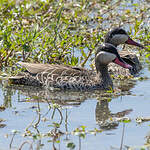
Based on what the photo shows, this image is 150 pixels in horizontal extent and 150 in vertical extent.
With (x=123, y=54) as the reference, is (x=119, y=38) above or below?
above

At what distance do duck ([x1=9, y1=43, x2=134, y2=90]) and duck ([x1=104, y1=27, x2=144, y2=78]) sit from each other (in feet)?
2.94

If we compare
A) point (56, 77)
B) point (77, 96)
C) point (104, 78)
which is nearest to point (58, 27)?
point (56, 77)

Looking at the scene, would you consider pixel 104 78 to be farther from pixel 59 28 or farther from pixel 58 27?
pixel 59 28

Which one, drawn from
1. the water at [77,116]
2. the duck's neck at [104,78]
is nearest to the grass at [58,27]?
the duck's neck at [104,78]

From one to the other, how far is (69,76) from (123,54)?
1923 millimetres

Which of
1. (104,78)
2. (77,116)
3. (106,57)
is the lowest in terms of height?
(77,116)

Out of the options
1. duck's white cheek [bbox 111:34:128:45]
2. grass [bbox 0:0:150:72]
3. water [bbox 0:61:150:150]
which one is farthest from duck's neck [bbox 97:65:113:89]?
duck's white cheek [bbox 111:34:128:45]

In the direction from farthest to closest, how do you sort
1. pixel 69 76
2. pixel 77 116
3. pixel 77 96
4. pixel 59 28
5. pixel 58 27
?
1. pixel 59 28
2. pixel 58 27
3. pixel 69 76
4. pixel 77 96
5. pixel 77 116

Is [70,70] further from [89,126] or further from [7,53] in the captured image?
[89,126]

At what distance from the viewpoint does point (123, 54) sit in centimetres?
1160

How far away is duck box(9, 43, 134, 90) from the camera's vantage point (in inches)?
396

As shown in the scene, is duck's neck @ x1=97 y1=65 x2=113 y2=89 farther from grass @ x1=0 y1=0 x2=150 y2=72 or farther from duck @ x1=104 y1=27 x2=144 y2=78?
duck @ x1=104 y1=27 x2=144 y2=78

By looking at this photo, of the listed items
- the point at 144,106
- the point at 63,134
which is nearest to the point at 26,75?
the point at 144,106

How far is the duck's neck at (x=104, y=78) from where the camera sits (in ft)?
33.1
